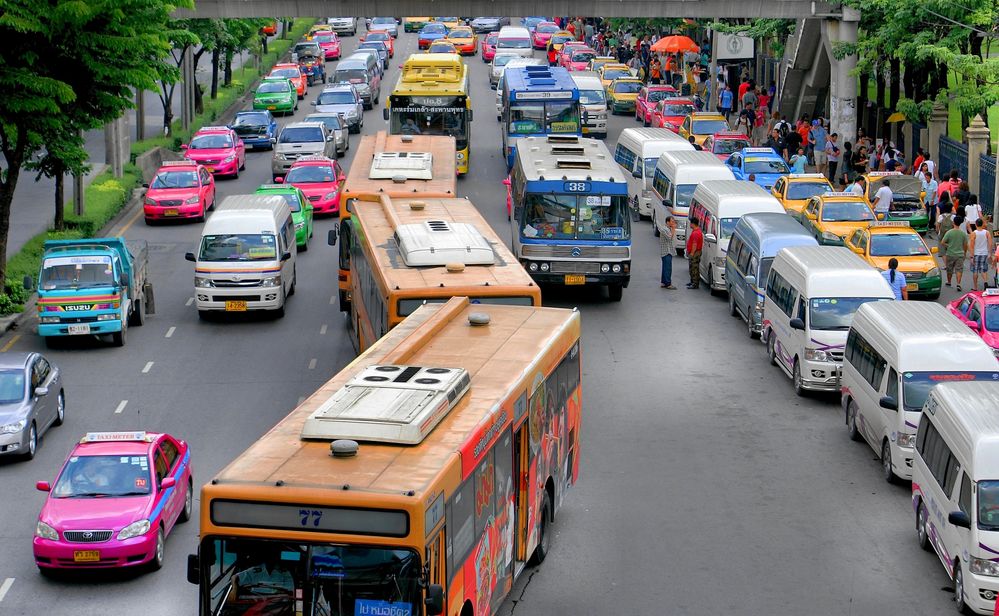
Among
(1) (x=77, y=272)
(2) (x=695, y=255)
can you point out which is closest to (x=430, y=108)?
(2) (x=695, y=255)

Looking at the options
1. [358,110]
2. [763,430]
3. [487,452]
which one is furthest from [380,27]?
[487,452]

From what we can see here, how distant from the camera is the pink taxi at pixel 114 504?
17.7 metres

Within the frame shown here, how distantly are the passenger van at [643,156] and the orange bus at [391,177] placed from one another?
1009 cm

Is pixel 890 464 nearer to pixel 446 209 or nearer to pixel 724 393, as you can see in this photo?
pixel 724 393

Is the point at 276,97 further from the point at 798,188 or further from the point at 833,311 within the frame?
the point at 833,311

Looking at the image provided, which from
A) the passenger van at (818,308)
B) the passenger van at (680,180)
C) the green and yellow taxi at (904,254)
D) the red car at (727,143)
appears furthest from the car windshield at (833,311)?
the red car at (727,143)

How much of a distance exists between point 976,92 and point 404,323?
24.5 metres

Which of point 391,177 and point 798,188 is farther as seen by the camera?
point 798,188

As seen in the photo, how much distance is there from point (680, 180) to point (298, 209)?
9.72 meters

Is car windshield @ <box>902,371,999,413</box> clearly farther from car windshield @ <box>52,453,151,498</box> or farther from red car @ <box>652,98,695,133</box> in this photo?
red car @ <box>652,98,695,133</box>

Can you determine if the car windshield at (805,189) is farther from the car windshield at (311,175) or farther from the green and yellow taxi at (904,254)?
the car windshield at (311,175)

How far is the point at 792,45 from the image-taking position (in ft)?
194

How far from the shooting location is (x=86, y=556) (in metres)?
17.7

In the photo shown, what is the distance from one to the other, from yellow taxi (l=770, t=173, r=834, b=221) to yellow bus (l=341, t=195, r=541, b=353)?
14.8 m
